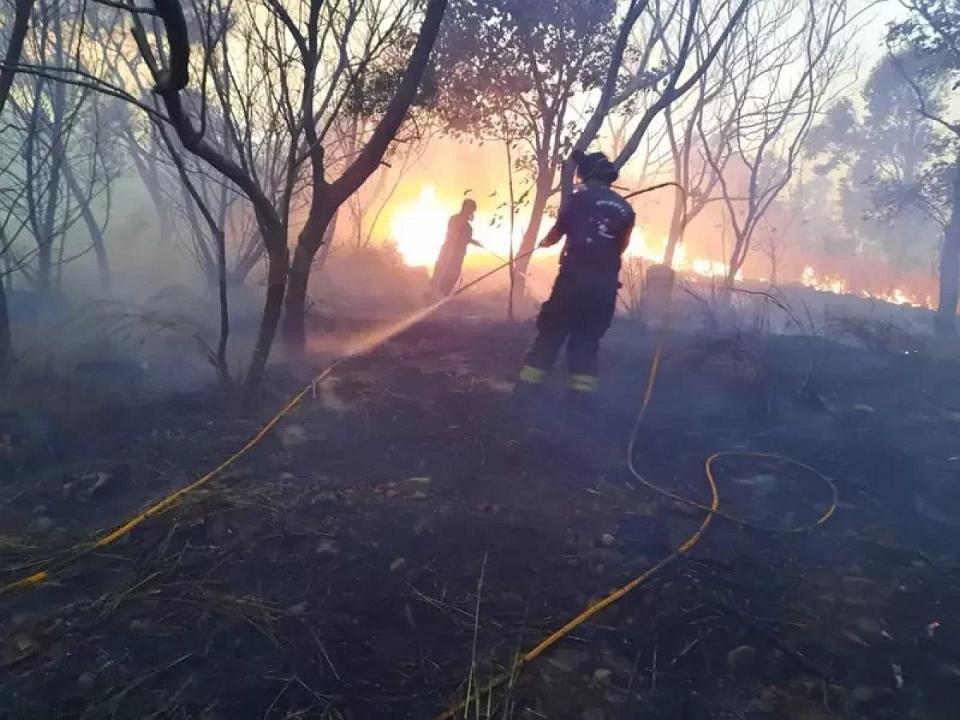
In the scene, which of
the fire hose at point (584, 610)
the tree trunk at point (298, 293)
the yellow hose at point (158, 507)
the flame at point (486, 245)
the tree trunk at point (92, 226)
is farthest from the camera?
the flame at point (486, 245)

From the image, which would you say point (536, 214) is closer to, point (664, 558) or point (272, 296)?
point (272, 296)

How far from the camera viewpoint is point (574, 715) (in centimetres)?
220

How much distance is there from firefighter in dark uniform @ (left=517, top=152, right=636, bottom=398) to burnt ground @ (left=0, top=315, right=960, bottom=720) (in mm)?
366

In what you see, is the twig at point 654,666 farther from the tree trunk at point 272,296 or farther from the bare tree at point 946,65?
the bare tree at point 946,65

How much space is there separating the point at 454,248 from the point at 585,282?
5.35m

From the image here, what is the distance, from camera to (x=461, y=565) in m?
3.05

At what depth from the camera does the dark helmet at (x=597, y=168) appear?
17.0ft

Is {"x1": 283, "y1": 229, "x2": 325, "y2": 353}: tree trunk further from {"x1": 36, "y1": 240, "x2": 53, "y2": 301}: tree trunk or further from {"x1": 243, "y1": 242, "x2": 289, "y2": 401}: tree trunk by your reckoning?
{"x1": 36, "y1": 240, "x2": 53, "y2": 301}: tree trunk

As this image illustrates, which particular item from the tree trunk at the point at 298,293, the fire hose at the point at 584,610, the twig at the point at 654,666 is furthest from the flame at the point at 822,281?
the twig at the point at 654,666

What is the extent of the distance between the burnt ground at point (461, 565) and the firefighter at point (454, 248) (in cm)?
498

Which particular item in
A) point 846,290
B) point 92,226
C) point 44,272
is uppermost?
point 846,290

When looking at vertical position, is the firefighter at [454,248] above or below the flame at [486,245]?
below

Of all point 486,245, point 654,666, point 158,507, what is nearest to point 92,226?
point 158,507

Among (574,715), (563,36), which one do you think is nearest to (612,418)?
(574,715)
